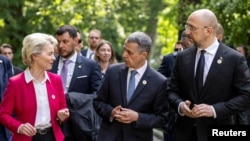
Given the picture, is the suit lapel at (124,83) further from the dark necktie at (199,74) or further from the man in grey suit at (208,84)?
the dark necktie at (199,74)

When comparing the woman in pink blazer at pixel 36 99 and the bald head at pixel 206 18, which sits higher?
the bald head at pixel 206 18

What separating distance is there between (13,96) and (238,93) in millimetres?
2430

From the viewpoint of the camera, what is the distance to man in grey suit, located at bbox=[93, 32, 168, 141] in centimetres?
738

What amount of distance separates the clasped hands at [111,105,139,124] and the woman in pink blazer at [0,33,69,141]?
556 millimetres

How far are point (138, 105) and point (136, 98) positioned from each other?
8 cm

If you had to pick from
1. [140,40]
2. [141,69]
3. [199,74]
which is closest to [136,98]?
[141,69]

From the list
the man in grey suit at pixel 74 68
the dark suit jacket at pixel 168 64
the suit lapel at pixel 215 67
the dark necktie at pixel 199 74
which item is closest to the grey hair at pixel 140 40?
the dark necktie at pixel 199 74

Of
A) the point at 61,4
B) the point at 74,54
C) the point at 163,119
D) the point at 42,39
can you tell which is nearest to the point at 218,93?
the point at 163,119

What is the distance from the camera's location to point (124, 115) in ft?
23.6

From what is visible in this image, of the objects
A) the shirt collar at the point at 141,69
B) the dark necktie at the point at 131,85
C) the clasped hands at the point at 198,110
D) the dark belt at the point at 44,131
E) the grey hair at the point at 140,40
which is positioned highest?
the grey hair at the point at 140,40

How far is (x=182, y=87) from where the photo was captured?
7355mm

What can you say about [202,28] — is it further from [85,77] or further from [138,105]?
[85,77]

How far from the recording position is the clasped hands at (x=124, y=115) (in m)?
7.20

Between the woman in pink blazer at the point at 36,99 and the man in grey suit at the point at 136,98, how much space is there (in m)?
0.54
